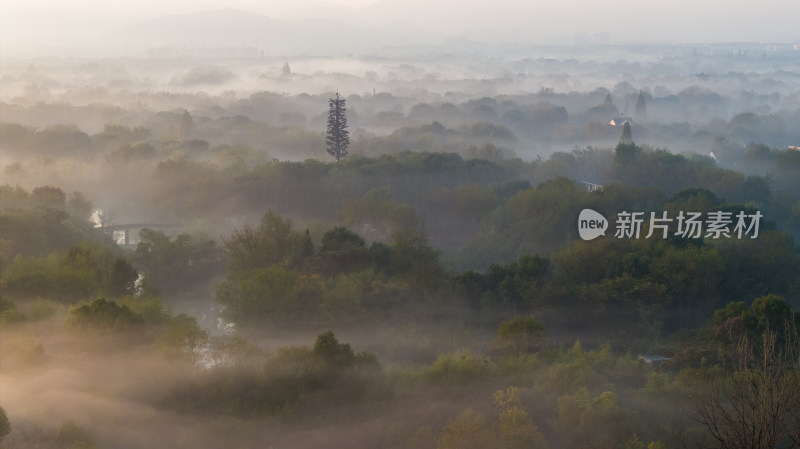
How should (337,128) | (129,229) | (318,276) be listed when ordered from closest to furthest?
1. (318,276)
2. (129,229)
3. (337,128)

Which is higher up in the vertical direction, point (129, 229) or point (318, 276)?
point (318, 276)

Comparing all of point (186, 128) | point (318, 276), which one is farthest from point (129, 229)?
point (186, 128)

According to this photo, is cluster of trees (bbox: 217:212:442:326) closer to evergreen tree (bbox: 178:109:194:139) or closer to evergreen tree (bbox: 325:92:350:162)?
evergreen tree (bbox: 325:92:350:162)

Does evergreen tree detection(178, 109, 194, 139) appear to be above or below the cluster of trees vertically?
above

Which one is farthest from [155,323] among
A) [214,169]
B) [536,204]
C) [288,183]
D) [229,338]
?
[214,169]

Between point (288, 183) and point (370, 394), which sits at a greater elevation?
point (288, 183)

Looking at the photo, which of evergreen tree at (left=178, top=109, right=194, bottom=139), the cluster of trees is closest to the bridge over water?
the cluster of trees

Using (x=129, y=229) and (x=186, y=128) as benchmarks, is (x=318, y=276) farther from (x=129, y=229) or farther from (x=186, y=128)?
(x=186, y=128)

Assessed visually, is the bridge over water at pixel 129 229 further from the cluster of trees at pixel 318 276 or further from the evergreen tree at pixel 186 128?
the evergreen tree at pixel 186 128

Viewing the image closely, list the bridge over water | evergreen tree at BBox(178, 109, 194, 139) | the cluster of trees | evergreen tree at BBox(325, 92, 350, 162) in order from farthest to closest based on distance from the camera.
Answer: evergreen tree at BBox(178, 109, 194, 139) → evergreen tree at BBox(325, 92, 350, 162) → the bridge over water → the cluster of trees

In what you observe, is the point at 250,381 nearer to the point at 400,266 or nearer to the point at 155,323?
the point at 155,323

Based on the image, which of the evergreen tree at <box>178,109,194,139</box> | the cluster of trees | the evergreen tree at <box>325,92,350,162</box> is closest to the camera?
the cluster of trees
